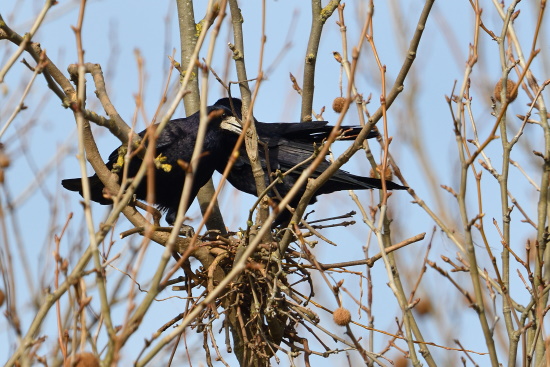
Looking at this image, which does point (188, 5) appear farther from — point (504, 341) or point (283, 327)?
point (504, 341)

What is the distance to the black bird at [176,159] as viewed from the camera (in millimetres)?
5270

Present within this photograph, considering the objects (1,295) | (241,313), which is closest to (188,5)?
(241,313)

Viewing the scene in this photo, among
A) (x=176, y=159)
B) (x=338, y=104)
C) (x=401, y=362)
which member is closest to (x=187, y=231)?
(x=176, y=159)

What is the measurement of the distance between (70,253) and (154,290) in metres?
2.23

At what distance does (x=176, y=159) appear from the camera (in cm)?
545

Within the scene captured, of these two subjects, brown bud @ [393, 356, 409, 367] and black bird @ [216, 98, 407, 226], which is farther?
black bird @ [216, 98, 407, 226]

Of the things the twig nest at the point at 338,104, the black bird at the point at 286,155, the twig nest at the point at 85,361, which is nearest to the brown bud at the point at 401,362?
the black bird at the point at 286,155

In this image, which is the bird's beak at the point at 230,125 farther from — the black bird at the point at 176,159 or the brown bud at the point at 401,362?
the brown bud at the point at 401,362

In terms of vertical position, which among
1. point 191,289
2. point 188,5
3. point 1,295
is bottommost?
point 1,295

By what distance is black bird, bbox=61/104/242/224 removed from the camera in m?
5.27

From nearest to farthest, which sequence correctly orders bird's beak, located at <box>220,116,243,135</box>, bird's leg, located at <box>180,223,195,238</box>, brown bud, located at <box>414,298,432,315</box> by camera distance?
bird's leg, located at <box>180,223,195,238</box>
brown bud, located at <box>414,298,432,315</box>
bird's beak, located at <box>220,116,243,135</box>

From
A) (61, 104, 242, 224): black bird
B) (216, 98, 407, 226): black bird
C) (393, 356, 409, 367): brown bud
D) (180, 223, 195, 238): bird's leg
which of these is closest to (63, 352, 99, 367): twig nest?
(180, 223, 195, 238): bird's leg

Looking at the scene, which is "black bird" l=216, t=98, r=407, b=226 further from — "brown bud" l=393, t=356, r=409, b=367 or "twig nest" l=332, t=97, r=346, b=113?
"brown bud" l=393, t=356, r=409, b=367

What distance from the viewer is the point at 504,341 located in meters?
4.91
